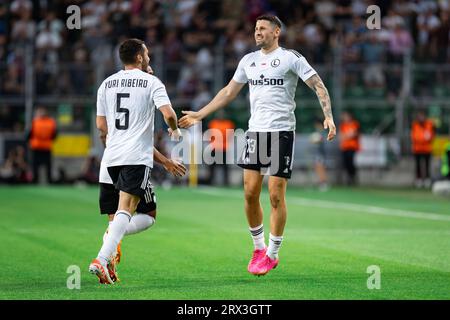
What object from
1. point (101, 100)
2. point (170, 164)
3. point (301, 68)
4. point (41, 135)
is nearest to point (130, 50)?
point (101, 100)

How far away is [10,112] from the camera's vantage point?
32.2 meters

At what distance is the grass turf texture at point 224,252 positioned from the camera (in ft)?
32.7

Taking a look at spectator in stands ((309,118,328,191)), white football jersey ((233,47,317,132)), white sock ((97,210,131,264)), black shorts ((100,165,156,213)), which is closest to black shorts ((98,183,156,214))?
black shorts ((100,165,156,213))

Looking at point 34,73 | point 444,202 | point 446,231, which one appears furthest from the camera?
point 34,73

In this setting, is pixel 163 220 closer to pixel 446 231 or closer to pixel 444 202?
pixel 446 231

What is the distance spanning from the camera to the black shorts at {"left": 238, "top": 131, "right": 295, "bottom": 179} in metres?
11.3

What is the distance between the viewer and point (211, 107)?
11641 millimetres

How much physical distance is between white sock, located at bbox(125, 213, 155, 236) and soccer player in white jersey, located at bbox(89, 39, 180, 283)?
1.09 feet

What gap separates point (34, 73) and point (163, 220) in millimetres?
14475

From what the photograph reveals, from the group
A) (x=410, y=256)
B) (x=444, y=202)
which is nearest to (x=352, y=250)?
(x=410, y=256)

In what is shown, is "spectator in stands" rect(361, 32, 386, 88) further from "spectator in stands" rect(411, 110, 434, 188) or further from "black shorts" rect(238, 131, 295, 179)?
"black shorts" rect(238, 131, 295, 179)

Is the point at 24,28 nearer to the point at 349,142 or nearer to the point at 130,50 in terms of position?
the point at 349,142

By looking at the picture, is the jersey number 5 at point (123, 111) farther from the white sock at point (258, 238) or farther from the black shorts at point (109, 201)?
the white sock at point (258, 238)

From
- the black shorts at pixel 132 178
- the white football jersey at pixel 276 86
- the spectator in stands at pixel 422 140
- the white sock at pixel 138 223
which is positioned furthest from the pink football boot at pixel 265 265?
the spectator in stands at pixel 422 140
